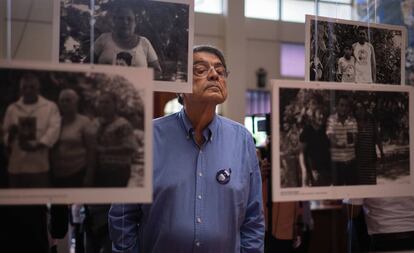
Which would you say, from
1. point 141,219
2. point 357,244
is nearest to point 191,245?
point 141,219

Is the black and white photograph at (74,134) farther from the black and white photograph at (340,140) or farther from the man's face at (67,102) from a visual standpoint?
the black and white photograph at (340,140)

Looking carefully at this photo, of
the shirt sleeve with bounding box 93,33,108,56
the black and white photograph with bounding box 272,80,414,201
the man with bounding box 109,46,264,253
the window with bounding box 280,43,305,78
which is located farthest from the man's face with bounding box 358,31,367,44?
the window with bounding box 280,43,305,78

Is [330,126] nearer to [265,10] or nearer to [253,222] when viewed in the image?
[253,222]

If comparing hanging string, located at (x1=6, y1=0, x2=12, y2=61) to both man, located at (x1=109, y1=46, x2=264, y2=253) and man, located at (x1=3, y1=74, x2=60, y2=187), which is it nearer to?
man, located at (x1=3, y1=74, x2=60, y2=187)

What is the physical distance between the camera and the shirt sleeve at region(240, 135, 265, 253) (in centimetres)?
133

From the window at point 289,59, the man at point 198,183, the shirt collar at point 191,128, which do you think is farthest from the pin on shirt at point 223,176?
the window at point 289,59

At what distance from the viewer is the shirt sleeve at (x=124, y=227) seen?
3.99 ft

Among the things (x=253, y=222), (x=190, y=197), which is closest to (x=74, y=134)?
(x=190, y=197)

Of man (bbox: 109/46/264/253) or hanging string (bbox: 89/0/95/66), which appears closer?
hanging string (bbox: 89/0/95/66)

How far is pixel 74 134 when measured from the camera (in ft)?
2.29

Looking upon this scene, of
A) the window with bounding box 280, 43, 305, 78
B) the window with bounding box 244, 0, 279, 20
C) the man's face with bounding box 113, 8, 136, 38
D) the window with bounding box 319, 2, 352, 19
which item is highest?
the window with bounding box 244, 0, 279, 20

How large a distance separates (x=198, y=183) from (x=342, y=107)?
1.69 feet

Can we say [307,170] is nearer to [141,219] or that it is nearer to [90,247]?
[141,219]

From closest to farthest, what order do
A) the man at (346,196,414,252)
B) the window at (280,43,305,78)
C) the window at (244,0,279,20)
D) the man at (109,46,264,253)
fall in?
the man at (346,196,414,252) → the man at (109,46,264,253) → the window at (244,0,279,20) → the window at (280,43,305,78)
